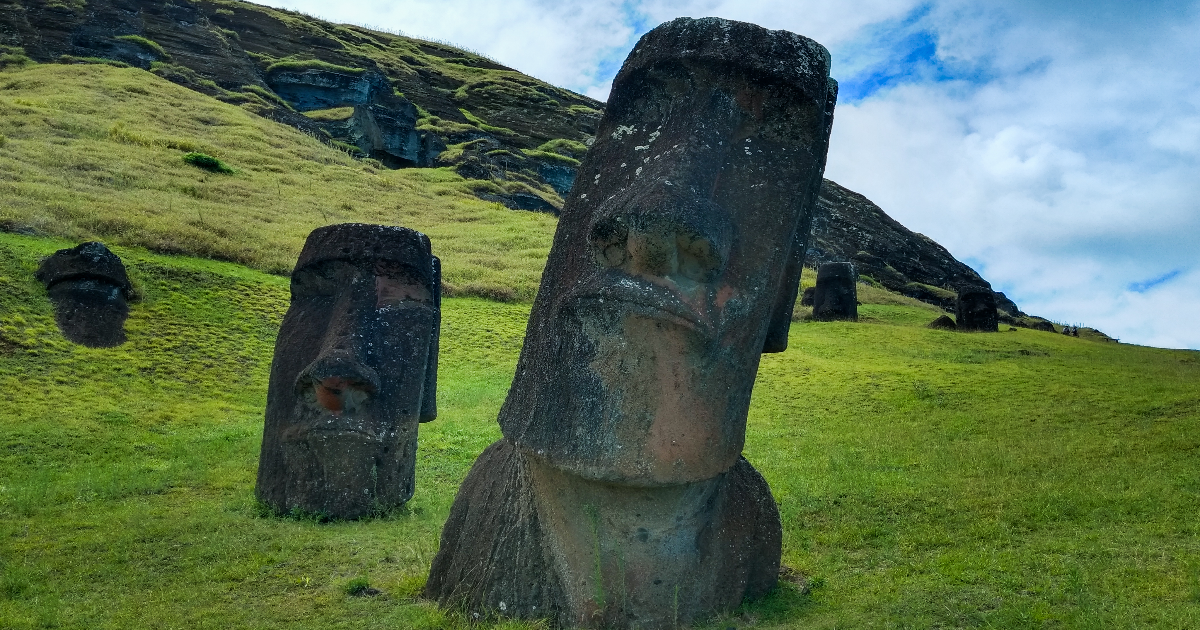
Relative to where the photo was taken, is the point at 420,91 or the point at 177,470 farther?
the point at 420,91

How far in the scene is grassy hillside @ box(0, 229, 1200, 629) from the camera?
20.4 ft

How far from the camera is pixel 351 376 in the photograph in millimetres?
9203

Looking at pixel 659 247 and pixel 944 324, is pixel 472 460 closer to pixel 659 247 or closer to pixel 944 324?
pixel 659 247

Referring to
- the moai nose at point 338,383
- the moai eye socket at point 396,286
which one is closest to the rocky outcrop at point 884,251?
the moai eye socket at point 396,286

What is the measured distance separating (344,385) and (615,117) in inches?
170

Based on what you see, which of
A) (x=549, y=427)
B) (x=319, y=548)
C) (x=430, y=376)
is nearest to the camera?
(x=549, y=427)

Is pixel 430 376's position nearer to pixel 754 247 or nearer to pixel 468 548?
pixel 468 548

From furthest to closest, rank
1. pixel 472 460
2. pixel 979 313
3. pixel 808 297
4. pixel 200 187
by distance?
pixel 200 187
pixel 808 297
pixel 979 313
pixel 472 460

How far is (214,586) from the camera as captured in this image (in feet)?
22.7

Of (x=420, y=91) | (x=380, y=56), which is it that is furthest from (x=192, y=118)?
(x=380, y=56)

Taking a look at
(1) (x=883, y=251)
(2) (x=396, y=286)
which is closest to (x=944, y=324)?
(2) (x=396, y=286)

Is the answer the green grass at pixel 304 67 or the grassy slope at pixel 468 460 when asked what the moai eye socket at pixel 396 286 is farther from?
the green grass at pixel 304 67

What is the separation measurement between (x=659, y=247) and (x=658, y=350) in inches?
22.9

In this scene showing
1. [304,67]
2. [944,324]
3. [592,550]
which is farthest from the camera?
[304,67]
